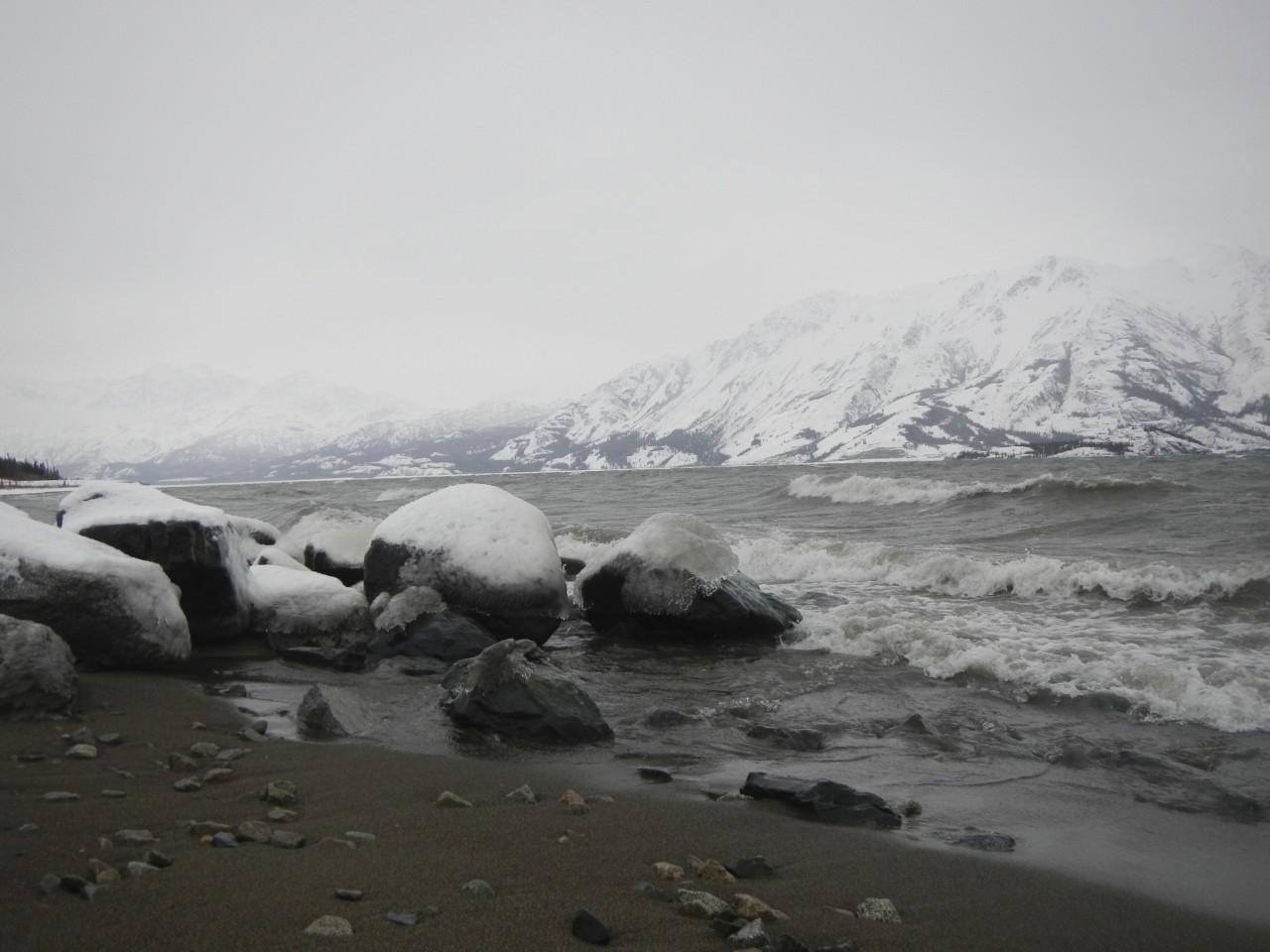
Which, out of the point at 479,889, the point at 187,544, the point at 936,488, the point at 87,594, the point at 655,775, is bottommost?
the point at 655,775

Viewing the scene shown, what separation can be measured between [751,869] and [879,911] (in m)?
0.63

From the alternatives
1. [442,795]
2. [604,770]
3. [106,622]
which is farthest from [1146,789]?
[106,622]

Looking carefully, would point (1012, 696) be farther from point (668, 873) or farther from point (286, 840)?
point (286, 840)

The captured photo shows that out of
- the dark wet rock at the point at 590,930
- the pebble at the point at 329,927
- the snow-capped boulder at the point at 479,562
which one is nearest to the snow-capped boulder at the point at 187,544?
the snow-capped boulder at the point at 479,562

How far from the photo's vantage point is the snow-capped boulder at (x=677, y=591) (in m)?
10.3

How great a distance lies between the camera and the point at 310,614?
10000 millimetres

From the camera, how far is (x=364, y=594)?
35.3 feet

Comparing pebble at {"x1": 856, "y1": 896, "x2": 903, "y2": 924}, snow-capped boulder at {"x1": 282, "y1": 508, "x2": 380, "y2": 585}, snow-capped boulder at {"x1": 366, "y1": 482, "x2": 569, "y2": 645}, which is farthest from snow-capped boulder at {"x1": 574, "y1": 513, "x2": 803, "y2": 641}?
pebble at {"x1": 856, "y1": 896, "x2": 903, "y2": 924}

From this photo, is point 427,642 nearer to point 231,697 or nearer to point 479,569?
point 479,569

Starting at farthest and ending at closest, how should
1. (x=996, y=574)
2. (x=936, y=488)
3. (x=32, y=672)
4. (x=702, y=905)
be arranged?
(x=936, y=488) → (x=996, y=574) → (x=32, y=672) → (x=702, y=905)

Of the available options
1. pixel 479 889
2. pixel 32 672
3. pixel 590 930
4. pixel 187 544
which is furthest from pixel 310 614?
pixel 590 930

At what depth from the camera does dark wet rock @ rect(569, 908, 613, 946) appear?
2844mm

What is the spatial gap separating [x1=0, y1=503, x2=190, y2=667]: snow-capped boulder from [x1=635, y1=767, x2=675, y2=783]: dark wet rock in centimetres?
524

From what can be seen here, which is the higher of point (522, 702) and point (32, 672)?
point (32, 672)
